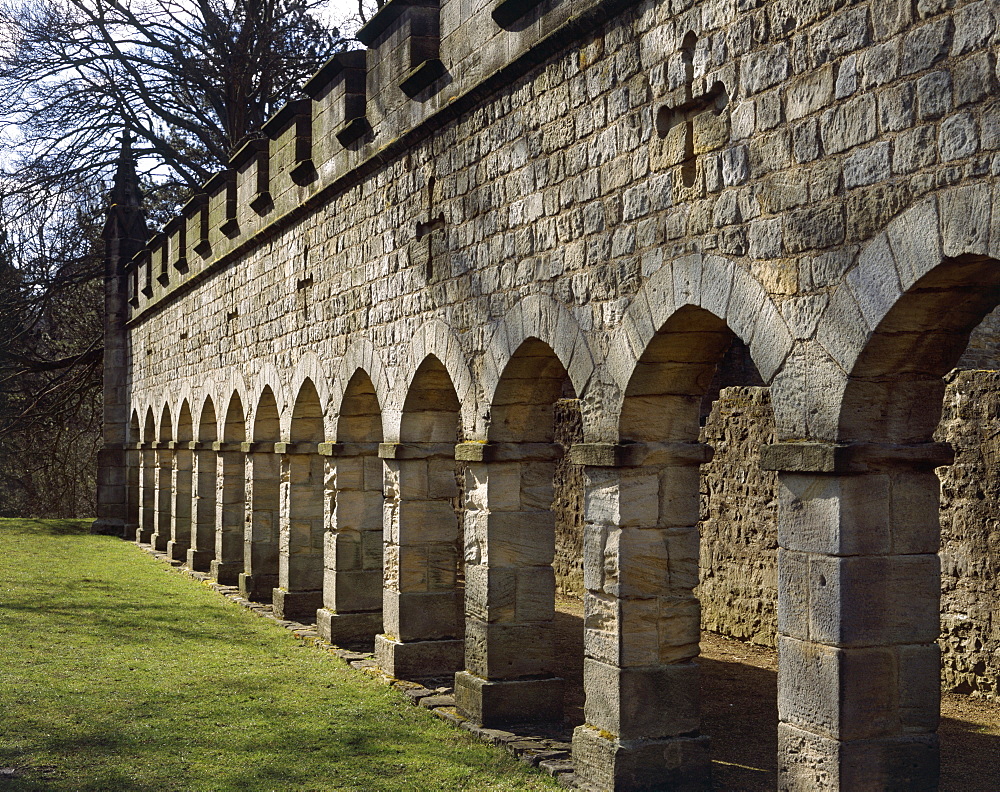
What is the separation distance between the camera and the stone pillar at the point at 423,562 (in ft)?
28.1

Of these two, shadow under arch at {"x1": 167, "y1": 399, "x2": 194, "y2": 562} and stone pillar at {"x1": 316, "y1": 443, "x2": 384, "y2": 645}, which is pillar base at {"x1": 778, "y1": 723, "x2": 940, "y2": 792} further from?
shadow under arch at {"x1": 167, "y1": 399, "x2": 194, "y2": 562}

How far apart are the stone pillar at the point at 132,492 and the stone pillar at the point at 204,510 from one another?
A: 19.9 ft

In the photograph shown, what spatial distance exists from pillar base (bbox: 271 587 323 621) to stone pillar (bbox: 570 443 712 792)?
5.82 meters

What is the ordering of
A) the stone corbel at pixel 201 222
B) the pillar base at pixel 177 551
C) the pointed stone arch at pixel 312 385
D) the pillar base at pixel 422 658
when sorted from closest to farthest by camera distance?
the pillar base at pixel 422 658 → the pointed stone arch at pixel 312 385 → the stone corbel at pixel 201 222 → the pillar base at pixel 177 551

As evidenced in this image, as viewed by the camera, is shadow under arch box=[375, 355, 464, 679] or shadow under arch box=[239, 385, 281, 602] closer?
shadow under arch box=[375, 355, 464, 679]

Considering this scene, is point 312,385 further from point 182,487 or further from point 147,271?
point 147,271

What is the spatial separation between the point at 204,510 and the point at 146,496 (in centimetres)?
538

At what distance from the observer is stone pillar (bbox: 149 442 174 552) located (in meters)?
18.5

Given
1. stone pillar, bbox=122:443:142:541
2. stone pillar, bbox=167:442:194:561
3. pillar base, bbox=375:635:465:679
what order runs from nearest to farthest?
pillar base, bbox=375:635:465:679 < stone pillar, bbox=167:442:194:561 < stone pillar, bbox=122:443:142:541

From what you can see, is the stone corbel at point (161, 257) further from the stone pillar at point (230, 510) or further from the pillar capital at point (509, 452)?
the pillar capital at point (509, 452)

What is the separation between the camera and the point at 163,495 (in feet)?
61.1

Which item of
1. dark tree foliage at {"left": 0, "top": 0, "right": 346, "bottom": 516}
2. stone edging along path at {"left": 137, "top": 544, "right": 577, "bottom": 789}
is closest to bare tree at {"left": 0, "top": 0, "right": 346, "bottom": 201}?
dark tree foliage at {"left": 0, "top": 0, "right": 346, "bottom": 516}

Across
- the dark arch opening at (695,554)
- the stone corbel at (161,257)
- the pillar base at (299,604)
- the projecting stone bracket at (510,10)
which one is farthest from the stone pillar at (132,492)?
the projecting stone bracket at (510,10)

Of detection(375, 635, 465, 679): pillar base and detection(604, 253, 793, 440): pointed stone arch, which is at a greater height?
detection(604, 253, 793, 440): pointed stone arch
